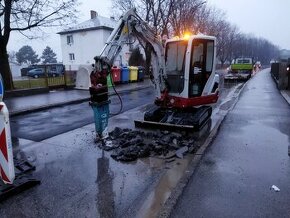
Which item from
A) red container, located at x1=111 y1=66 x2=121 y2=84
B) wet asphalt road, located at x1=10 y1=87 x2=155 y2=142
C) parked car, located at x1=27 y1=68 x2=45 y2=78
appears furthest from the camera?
parked car, located at x1=27 y1=68 x2=45 y2=78

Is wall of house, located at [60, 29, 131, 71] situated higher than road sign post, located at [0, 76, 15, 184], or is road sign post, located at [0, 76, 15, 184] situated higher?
wall of house, located at [60, 29, 131, 71]

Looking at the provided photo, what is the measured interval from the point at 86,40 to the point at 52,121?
40082mm

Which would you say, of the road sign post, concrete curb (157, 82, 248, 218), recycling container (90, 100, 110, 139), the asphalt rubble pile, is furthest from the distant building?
the road sign post

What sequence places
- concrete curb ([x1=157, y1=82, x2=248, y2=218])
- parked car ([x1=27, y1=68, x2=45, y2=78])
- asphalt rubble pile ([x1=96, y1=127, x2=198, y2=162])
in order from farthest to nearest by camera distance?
parked car ([x1=27, y1=68, x2=45, y2=78])
asphalt rubble pile ([x1=96, y1=127, x2=198, y2=162])
concrete curb ([x1=157, y1=82, x2=248, y2=218])

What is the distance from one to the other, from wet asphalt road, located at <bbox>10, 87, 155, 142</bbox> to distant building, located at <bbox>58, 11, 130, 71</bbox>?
3294cm

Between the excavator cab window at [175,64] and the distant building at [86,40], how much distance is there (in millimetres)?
36103

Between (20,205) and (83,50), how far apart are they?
4680cm

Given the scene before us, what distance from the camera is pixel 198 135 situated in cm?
808

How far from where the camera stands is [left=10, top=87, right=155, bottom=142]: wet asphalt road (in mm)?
8564

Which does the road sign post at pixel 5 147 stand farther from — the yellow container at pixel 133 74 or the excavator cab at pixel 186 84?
the yellow container at pixel 133 74

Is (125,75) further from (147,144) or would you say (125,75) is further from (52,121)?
(147,144)

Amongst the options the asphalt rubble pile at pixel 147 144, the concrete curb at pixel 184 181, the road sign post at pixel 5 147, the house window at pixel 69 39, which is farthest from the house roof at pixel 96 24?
→ the road sign post at pixel 5 147

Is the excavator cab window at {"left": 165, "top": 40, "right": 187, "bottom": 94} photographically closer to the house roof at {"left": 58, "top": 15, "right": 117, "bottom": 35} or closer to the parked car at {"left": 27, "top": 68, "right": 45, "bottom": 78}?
the parked car at {"left": 27, "top": 68, "right": 45, "bottom": 78}

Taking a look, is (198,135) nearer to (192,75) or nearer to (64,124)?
(192,75)
